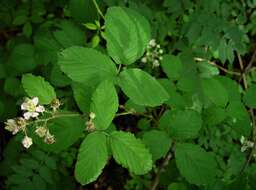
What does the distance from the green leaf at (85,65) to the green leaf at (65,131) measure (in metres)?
0.18

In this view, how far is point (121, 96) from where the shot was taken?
106 inches

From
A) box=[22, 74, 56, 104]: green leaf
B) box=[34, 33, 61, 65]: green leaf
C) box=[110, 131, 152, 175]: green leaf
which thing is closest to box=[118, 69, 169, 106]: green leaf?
box=[110, 131, 152, 175]: green leaf

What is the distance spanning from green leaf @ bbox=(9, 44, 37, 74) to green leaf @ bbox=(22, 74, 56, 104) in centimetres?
73

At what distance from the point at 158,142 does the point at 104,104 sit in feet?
1.34

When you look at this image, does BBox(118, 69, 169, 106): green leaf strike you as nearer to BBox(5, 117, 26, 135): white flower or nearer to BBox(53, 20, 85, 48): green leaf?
BBox(5, 117, 26, 135): white flower

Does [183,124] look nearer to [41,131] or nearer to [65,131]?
[65,131]

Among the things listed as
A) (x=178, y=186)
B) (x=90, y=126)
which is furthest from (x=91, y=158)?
(x=178, y=186)

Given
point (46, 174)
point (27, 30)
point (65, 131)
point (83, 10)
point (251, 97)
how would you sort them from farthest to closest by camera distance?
point (27, 30) → point (46, 174) → point (83, 10) → point (251, 97) → point (65, 131)

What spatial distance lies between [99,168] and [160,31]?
127 cm

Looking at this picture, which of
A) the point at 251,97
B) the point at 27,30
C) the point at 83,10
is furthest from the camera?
the point at 27,30

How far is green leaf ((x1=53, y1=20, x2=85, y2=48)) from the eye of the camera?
1694 millimetres

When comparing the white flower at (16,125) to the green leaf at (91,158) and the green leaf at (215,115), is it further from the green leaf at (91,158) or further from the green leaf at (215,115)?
the green leaf at (215,115)

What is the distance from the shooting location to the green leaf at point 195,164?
4.49ft

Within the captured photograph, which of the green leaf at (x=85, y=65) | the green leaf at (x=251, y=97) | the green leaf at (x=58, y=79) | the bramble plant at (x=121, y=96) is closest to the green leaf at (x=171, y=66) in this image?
the bramble plant at (x=121, y=96)
